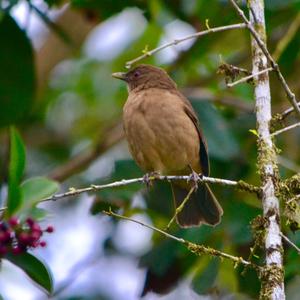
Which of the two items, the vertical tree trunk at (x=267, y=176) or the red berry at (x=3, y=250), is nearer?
the red berry at (x=3, y=250)

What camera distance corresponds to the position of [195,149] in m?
7.31

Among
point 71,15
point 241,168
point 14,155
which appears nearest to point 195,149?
point 241,168

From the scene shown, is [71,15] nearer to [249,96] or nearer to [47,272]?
[249,96]

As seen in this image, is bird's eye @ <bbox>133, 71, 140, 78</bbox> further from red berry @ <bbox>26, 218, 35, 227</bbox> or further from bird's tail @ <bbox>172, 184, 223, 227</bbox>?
red berry @ <bbox>26, 218, 35, 227</bbox>

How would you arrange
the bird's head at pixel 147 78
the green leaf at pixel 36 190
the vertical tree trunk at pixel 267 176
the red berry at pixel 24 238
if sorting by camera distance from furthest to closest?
1. the bird's head at pixel 147 78
2. the vertical tree trunk at pixel 267 176
3. the red berry at pixel 24 238
4. the green leaf at pixel 36 190

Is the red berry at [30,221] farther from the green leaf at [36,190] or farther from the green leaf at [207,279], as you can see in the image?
the green leaf at [207,279]

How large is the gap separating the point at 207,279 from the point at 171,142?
3.32 ft

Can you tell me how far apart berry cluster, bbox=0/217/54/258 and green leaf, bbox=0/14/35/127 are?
3090 mm

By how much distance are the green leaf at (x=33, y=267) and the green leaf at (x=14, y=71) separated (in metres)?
2.99

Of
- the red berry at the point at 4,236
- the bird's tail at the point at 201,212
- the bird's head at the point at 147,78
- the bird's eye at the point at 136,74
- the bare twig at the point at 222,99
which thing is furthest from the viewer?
the bare twig at the point at 222,99

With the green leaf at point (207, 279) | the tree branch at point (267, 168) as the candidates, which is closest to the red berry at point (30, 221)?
the tree branch at point (267, 168)

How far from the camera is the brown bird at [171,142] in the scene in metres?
7.12

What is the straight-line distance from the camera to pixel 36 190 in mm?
4250

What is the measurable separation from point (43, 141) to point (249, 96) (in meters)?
2.56
